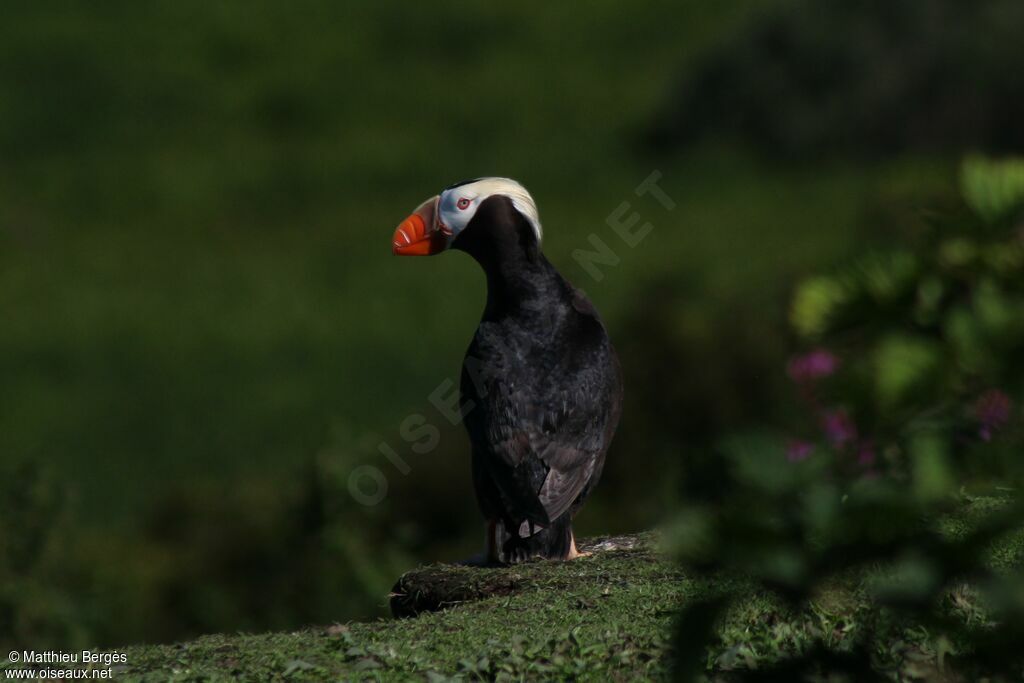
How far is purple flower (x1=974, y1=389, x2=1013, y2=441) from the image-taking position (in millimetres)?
1874

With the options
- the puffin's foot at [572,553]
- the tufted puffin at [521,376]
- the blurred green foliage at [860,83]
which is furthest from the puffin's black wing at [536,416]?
the blurred green foliage at [860,83]

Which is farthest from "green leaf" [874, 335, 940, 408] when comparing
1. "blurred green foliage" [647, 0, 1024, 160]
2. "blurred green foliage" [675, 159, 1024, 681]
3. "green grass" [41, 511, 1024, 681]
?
"blurred green foliage" [647, 0, 1024, 160]

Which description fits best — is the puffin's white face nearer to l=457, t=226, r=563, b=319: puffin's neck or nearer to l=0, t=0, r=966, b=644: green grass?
l=457, t=226, r=563, b=319: puffin's neck

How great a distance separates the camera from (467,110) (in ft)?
94.5

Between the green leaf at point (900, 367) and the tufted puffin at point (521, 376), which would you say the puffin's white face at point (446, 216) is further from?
the green leaf at point (900, 367)

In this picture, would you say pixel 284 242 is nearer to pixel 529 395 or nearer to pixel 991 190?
pixel 529 395

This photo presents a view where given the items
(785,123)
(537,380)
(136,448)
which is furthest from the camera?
(785,123)

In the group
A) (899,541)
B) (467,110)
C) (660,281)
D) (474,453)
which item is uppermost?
(467,110)

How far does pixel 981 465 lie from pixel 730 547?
339 millimetres

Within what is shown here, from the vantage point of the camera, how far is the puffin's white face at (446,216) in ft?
18.4

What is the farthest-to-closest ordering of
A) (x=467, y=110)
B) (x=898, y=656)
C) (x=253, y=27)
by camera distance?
(x=253, y=27)
(x=467, y=110)
(x=898, y=656)

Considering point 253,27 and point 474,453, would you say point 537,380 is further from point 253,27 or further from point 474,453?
point 253,27

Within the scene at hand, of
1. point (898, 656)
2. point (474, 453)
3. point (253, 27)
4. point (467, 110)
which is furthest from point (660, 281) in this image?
point (253, 27)

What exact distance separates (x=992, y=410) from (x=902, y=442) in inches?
4.3
